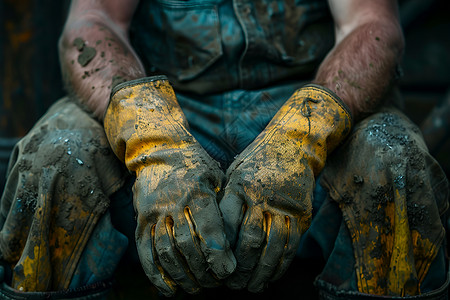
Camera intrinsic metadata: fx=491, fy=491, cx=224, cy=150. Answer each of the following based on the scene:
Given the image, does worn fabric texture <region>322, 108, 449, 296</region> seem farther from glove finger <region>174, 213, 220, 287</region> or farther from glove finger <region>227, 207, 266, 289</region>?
glove finger <region>174, 213, 220, 287</region>

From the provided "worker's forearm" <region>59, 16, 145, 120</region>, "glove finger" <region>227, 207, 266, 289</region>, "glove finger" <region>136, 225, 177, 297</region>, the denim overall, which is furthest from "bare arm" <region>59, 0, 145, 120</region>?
"glove finger" <region>227, 207, 266, 289</region>

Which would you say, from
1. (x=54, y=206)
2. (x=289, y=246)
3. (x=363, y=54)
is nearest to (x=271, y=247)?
(x=289, y=246)

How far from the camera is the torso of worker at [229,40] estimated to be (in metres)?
1.36

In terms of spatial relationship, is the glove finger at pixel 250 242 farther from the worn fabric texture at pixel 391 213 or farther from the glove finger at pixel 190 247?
the worn fabric texture at pixel 391 213

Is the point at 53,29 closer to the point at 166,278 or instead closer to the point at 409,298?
the point at 166,278

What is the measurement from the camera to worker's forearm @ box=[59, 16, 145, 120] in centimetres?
119

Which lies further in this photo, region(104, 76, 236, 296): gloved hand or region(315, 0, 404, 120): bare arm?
region(315, 0, 404, 120): bare arm

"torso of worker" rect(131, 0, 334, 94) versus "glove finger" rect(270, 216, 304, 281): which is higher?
"torso of worker" rect(131, 0, 334, 94)

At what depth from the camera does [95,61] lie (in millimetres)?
1225

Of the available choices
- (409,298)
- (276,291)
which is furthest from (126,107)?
(409,298)

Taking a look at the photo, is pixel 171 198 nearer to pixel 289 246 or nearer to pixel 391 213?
pixel 289 246

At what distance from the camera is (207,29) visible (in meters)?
1.36

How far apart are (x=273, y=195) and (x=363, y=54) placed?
49 centimetres

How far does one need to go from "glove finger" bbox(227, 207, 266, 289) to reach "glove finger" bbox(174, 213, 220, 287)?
0.07 meters
